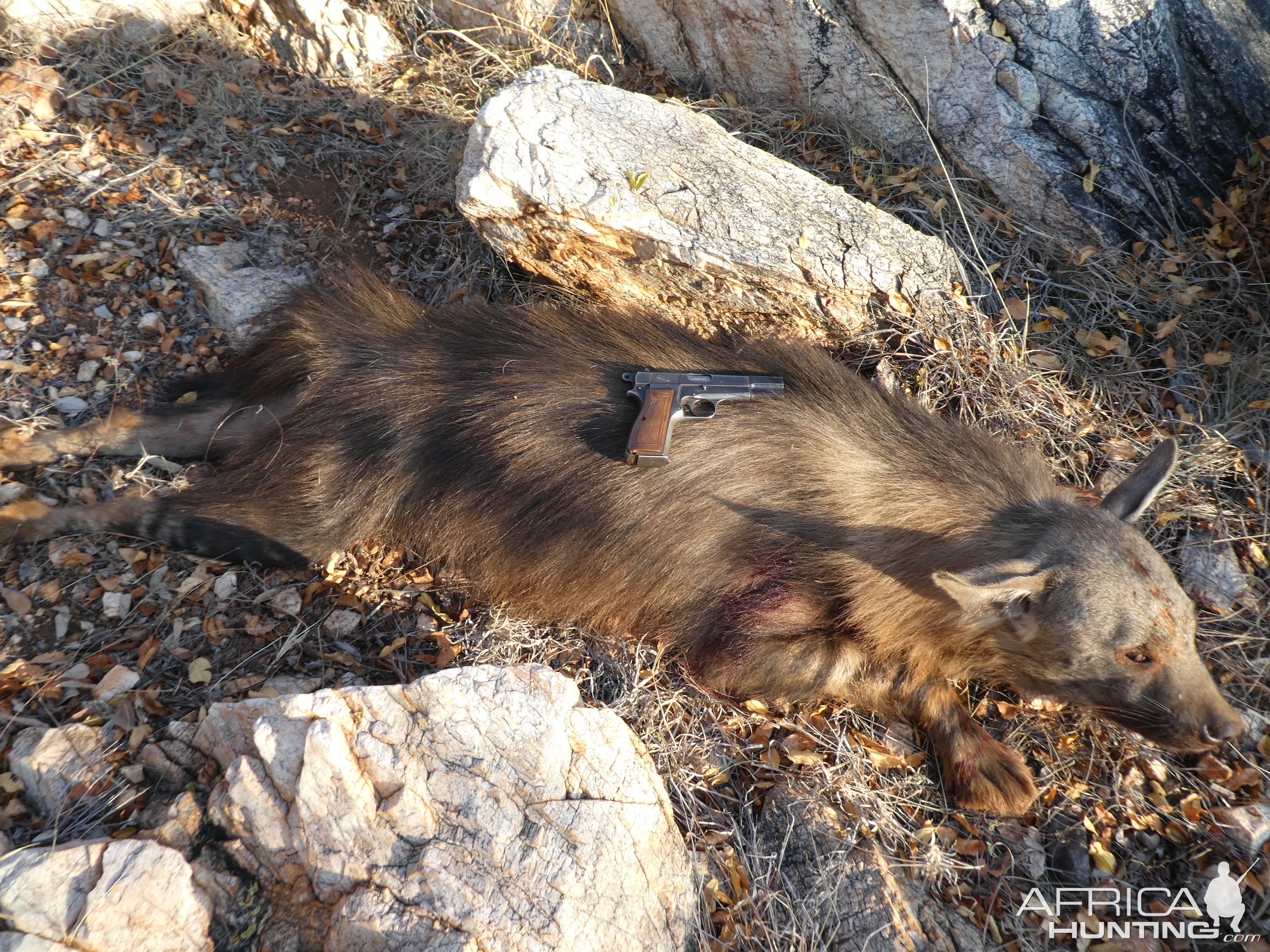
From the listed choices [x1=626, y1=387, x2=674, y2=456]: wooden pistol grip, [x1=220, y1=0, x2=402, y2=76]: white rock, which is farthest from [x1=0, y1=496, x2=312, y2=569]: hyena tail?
[x1=220, y1=0, x2=402, y2=76]: white rock

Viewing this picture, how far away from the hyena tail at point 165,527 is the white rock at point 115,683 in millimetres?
661

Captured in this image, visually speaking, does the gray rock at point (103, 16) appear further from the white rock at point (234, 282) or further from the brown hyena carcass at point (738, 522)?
the brown hyena carcass at point (738, 522)

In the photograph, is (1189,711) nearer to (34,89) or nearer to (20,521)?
(20,521)

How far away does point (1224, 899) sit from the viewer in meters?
3.48

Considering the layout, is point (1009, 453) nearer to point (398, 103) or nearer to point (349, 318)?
point (349, 318)

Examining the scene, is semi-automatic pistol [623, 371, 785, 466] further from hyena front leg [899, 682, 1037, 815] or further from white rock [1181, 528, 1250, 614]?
white rock [1181, 528, 1250, 614]

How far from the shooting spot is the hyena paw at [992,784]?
3664 mm

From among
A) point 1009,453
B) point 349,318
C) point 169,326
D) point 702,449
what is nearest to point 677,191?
point 702,449

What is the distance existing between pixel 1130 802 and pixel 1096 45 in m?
4.29

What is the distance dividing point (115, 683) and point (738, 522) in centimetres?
292

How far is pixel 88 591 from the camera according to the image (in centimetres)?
385

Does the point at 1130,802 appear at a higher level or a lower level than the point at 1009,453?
lower

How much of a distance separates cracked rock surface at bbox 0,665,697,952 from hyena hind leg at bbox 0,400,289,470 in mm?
1700

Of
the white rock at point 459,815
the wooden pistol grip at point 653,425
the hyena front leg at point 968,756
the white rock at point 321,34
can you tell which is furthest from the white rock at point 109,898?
the white rock at point 321,34
